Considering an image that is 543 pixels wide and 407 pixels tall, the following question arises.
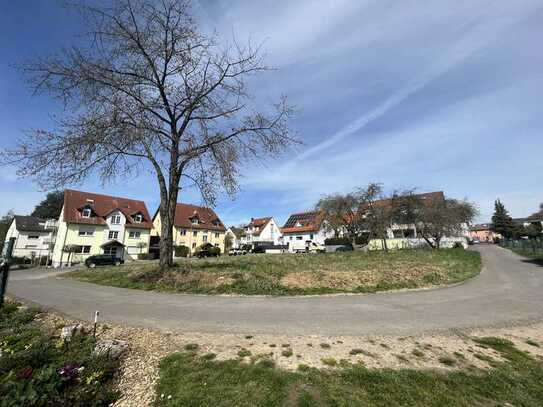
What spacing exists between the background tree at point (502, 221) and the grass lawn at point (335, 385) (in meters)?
85.8

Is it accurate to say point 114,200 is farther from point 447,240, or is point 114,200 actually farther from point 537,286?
point 447,240

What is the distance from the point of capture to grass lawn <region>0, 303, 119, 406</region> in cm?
326

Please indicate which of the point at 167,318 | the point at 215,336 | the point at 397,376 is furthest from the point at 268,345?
the point at 167,318

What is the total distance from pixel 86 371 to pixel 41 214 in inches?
3183

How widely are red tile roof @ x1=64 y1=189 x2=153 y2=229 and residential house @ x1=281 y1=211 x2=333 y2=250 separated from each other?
98.1 ft

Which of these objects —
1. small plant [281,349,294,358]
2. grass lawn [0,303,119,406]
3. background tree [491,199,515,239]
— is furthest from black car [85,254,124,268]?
background tree [491,199,515,239]

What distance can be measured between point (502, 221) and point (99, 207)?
92302 mm

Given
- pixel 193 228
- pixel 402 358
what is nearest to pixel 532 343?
pixel 402 358

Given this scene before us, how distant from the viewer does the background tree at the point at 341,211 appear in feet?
136

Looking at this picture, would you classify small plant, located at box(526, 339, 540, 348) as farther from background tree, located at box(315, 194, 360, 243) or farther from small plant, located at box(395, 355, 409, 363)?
background tree, located at box(315, 194, 360, 243)

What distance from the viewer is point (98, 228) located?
40125 millimetres

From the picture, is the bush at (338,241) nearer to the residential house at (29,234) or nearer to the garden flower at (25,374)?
the residential house at (29,234)

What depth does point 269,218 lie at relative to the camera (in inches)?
2867

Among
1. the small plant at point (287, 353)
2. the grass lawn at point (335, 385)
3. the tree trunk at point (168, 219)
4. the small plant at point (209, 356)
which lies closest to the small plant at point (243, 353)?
the grass lawn at point (335, 385)
